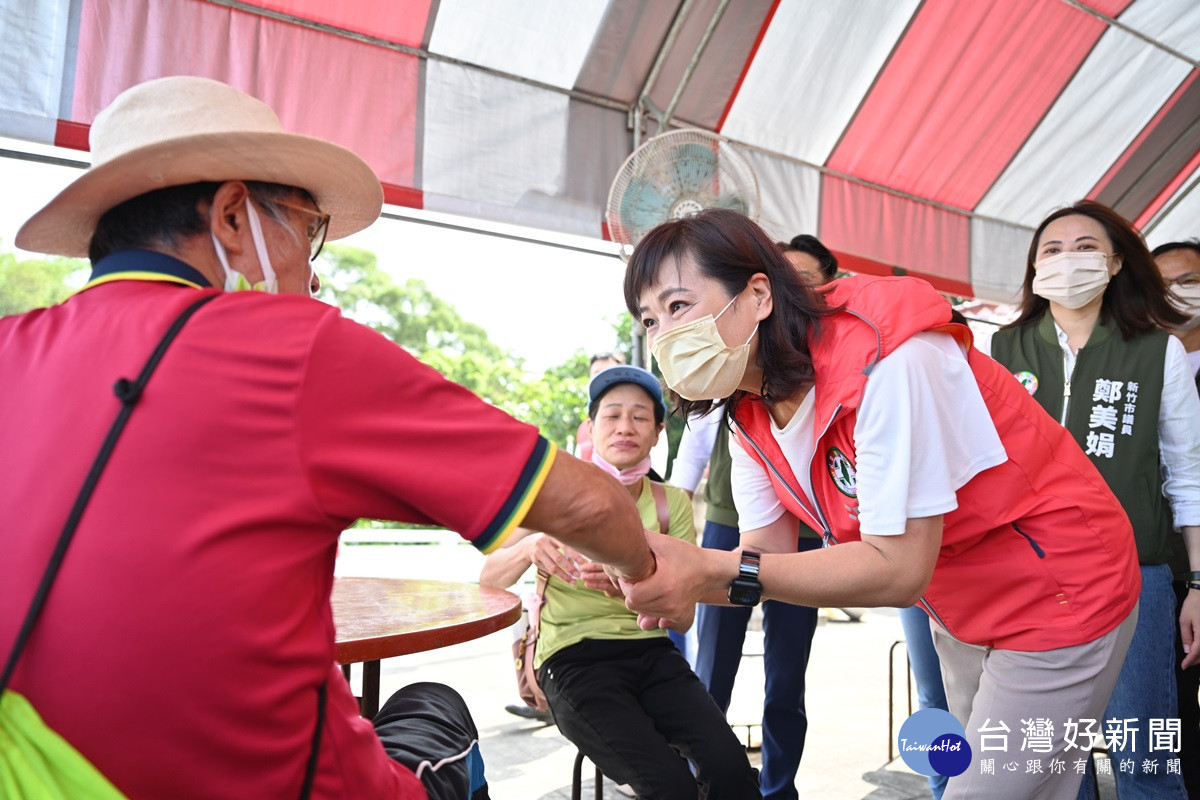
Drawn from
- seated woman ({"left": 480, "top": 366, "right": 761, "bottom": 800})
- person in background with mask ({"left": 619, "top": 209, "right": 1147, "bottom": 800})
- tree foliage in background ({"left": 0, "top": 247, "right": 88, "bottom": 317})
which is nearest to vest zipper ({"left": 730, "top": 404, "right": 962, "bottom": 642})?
person in background with mask ({"left": 619, "top": 209, "right": 1147, "bottom": 800})

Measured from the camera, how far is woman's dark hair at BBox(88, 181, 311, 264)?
→ 120 centimetres

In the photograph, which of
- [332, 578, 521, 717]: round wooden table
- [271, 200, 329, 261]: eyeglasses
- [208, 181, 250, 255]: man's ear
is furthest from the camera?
[332, 578, 521, 717]: round wooden table

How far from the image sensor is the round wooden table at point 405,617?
1.73 m

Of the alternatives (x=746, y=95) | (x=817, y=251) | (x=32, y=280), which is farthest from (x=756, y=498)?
(x=32, y=280)

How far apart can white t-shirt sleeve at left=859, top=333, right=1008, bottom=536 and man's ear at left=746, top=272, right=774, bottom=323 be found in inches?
12.9

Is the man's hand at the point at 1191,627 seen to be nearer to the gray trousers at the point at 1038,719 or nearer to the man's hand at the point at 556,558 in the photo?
the gray trousers at the point at 1038,719

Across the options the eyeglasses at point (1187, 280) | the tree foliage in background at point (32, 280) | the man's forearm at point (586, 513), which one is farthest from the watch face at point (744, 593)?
the tree foliage in background at point (32, 280)

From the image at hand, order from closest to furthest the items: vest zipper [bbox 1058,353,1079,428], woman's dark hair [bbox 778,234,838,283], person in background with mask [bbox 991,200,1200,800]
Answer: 1. person in background with mask [bbox 991,200,1200,800]
2. vest zipper [bbox 1058,353,1079,428]
3. woman's dark hair [bbox 778,234,838,283]

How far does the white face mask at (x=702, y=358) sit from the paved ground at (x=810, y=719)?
240cm

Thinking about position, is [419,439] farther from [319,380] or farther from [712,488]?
[712,488]

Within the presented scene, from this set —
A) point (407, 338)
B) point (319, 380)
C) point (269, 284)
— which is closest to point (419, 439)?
point (319, 380)

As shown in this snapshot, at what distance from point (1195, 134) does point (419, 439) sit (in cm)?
813

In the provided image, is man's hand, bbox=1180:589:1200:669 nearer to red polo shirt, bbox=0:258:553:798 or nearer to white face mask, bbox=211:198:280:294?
red polo shirt, bbox=0:258:553:798

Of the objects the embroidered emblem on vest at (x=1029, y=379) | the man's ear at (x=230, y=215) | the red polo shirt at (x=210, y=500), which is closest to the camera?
the red polo shirt at (x=210, y=500)
